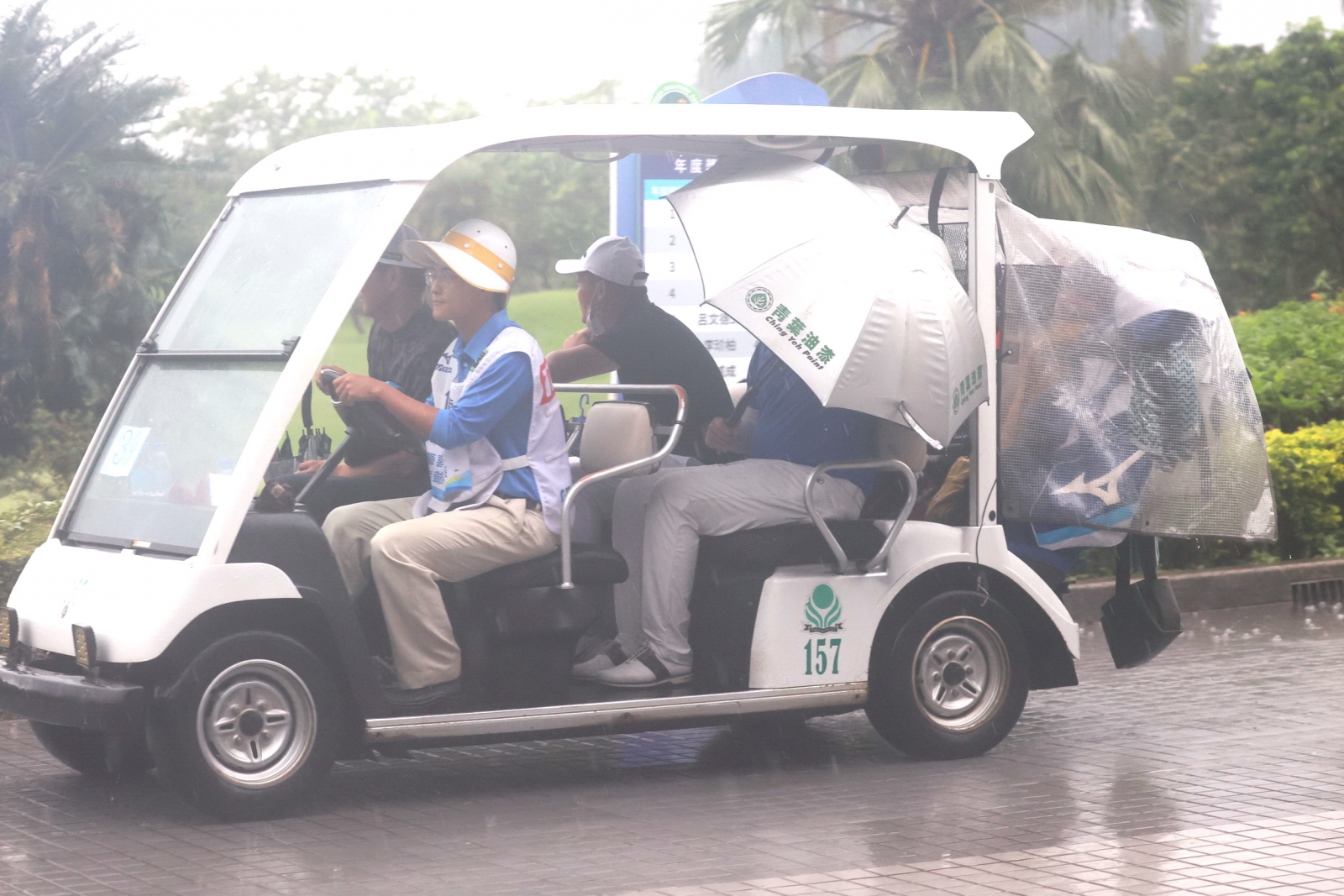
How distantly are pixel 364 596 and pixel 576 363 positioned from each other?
6.52ft

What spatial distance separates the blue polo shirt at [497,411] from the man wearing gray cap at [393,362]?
60cm

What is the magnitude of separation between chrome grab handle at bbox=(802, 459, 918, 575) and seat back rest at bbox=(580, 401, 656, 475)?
59cm

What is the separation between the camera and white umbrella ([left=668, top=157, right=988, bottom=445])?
20.5ft

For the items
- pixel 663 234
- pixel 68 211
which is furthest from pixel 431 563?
pixel 68 211

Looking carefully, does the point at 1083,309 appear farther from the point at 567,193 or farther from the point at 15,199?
the point at 567,193

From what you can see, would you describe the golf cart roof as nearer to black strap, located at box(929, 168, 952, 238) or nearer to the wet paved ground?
black strap, located at box(929, 168, 952, 238)

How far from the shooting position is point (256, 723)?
5.87 meters

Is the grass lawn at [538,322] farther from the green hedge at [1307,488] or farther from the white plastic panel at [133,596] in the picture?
the white plastic panel at [133,596]

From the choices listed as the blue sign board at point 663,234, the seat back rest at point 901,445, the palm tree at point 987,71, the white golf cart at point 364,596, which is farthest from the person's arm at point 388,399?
the palm tree at point 987,71

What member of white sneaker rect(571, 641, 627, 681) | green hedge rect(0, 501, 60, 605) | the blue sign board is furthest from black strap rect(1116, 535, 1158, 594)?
green hedge rect(0, 501, 60, 605)

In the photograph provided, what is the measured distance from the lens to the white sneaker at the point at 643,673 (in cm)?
654

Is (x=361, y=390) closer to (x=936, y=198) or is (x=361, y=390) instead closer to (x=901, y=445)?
(x=901, y=445)

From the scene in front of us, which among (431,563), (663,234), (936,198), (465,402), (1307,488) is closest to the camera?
(431,563)

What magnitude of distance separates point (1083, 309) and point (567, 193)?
114 ft
